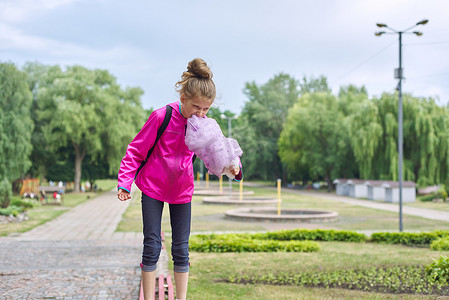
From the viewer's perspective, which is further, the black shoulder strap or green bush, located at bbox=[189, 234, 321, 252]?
green bush, located at bbox=[189, 234, 321, 252]

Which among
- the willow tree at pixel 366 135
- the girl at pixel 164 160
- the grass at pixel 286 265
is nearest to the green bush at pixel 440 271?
the grass at pixel 286 265

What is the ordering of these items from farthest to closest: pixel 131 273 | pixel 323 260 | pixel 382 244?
pixel 382 244, pixel 323 260, pixel 131 273

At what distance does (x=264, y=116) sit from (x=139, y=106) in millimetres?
18618

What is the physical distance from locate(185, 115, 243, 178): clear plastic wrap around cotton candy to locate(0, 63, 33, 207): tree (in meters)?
14.2

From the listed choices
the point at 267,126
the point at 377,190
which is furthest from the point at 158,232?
the point at 267,126

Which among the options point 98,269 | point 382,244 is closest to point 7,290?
point 98,269

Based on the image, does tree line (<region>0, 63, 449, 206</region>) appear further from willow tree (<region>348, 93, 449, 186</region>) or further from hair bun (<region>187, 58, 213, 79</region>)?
hair bun (<region>187, 58, 213, 79</region>)

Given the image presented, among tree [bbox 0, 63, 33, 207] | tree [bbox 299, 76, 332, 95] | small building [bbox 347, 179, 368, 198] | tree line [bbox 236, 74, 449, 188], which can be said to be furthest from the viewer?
tree [bbox 299, 76, 332, 95]

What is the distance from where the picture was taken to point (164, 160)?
10.5 ft

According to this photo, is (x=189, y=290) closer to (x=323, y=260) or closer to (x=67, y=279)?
(x=67, y=279)

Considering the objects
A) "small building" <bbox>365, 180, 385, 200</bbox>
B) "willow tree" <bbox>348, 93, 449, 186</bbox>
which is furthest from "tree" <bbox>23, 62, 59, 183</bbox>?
"small building" <bbox>365, 180, 385, 200</bbox>

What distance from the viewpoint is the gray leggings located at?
10.5ft

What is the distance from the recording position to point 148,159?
3232 mm

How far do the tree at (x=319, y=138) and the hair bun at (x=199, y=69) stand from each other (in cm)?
3511
